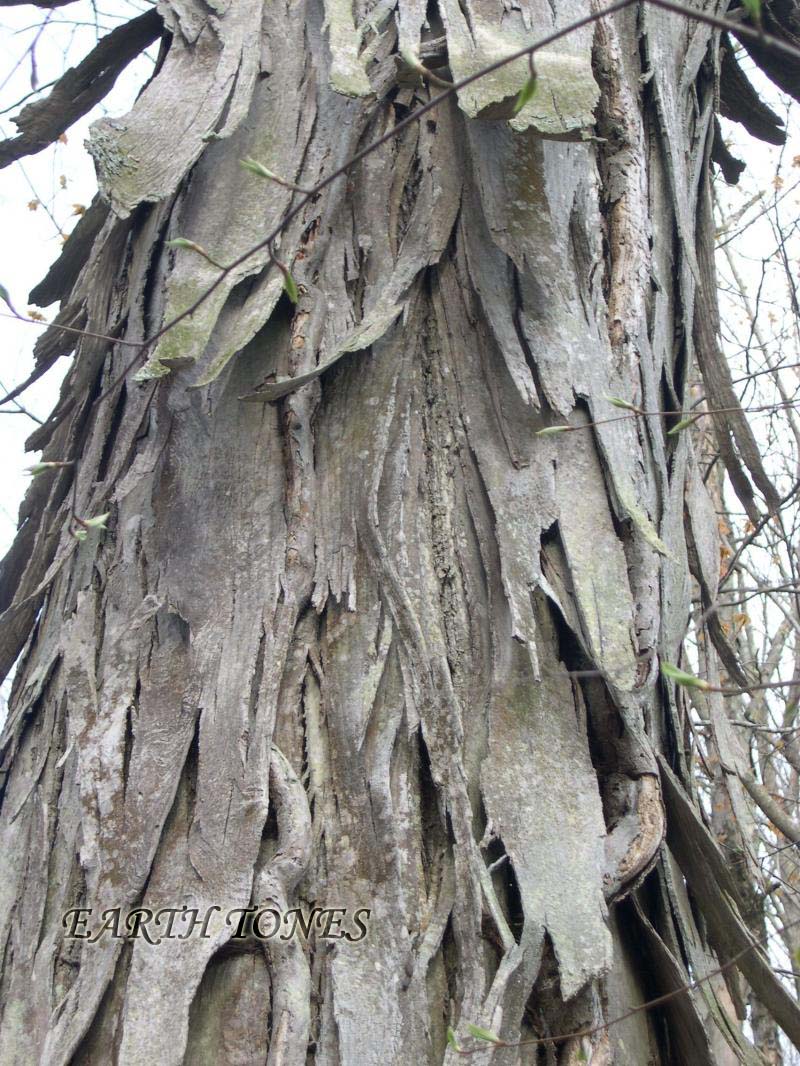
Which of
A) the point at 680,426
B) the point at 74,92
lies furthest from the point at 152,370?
the point at 74,92

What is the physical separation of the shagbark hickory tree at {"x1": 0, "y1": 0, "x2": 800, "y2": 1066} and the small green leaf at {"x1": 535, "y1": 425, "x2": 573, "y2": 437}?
0.02 m

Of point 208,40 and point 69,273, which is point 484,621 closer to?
point 208,40

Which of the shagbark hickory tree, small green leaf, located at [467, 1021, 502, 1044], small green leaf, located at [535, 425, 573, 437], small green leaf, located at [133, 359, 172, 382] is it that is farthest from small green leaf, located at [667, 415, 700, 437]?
small green leaf, located at [467, 1021, 502, 1044]

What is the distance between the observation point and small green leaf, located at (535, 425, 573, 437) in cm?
135

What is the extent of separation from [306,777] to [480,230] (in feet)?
2.58

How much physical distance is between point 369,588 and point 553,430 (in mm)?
321

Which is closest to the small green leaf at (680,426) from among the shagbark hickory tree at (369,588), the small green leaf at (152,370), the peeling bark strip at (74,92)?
the shagbark hickory tree at (369,588)

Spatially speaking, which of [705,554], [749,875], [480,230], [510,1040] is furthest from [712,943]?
[480,230]

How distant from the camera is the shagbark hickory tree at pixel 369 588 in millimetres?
1107

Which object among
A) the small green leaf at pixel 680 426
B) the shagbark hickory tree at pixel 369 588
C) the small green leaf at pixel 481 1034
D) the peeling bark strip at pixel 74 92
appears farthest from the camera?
the peeling bark strip at pixel 74 92

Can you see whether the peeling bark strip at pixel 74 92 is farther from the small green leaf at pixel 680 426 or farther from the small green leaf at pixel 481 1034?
the small green leaf at pixel 481 1034

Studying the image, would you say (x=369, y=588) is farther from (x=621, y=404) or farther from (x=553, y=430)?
(x=621, y=404)

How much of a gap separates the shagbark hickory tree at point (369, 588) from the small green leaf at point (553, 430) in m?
0.02

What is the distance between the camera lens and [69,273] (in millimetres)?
1977
